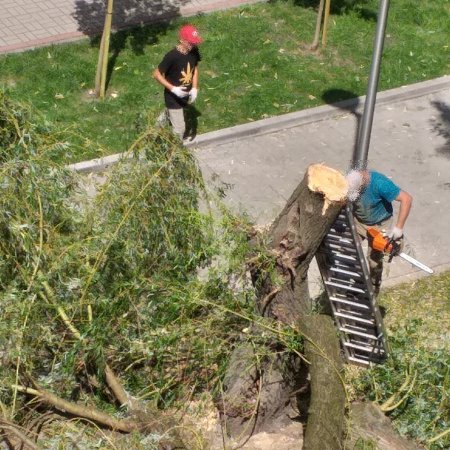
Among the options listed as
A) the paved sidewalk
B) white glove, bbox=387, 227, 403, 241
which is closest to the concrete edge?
the paved sidewalk

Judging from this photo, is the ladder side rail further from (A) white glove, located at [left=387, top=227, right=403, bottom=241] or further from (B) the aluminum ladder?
(A) white glove, located at [left=387, top=227, right=403, bottom=241]

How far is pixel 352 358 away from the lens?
24.1ft

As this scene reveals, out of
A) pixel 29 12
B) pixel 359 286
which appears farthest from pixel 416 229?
pixel 29 12

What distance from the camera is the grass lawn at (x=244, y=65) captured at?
37.8ft

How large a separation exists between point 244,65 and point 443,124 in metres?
2.63

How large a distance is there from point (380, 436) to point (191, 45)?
541 cm

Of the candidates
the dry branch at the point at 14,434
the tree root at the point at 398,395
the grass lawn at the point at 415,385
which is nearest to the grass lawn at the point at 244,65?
the grass lawn at the point at 415,385

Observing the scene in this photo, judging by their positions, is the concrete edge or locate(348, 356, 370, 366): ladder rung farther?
the concrete edge

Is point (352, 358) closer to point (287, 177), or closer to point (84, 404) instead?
point (84, 404)

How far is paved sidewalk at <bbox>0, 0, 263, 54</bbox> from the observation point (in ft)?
41.8

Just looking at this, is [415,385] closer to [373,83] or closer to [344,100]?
[373,83]

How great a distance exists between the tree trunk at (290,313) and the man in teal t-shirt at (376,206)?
1.07m

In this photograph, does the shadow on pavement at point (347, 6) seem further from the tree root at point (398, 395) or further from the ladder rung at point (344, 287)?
the tree root at point (398, 395)

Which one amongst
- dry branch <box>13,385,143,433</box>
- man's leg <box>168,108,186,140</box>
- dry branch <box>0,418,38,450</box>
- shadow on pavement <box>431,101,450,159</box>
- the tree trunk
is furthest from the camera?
shadow on pavement <box>431,101,450,159</box>
